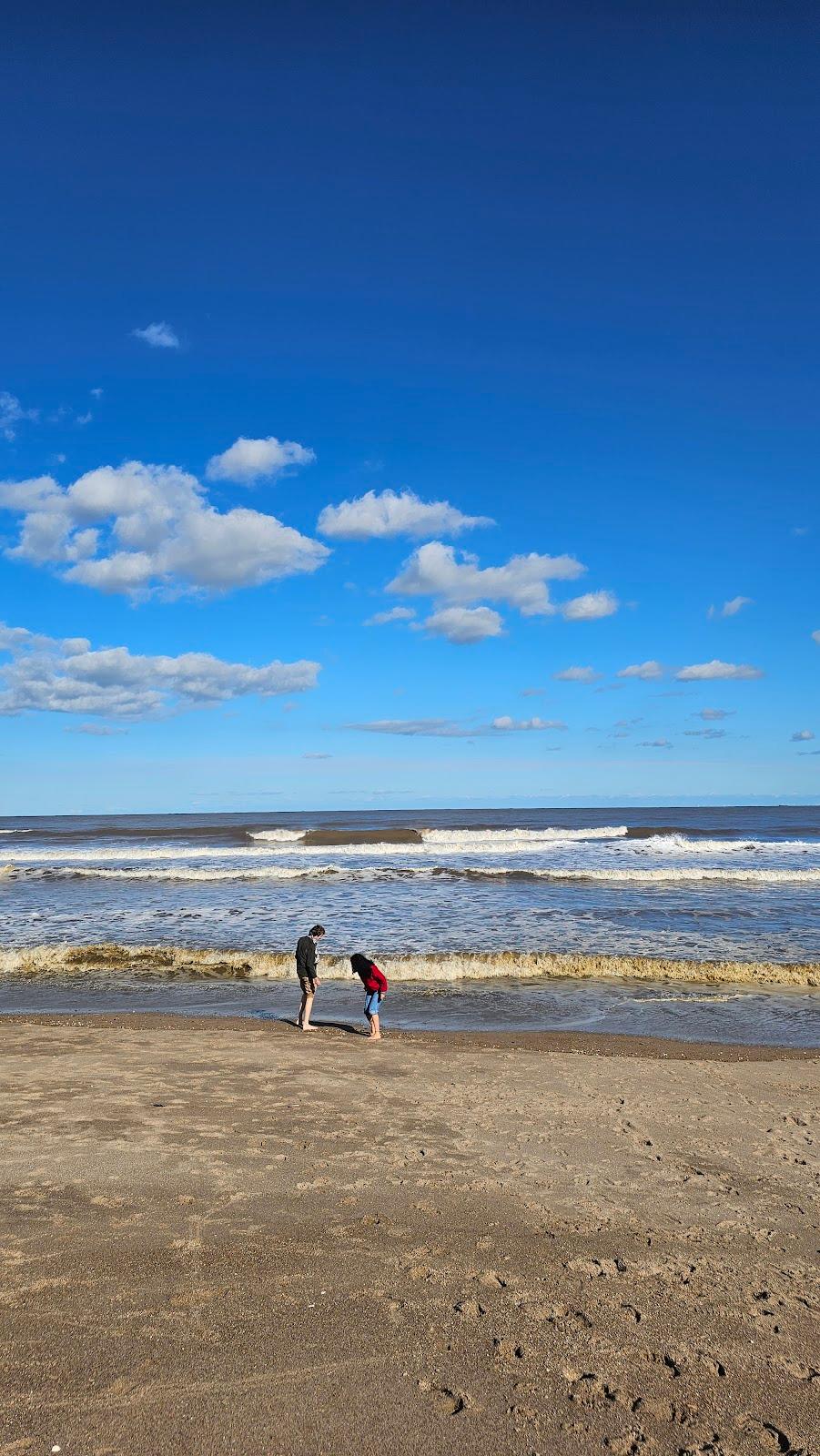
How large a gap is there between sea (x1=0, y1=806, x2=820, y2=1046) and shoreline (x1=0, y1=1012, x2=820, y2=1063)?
508 mm

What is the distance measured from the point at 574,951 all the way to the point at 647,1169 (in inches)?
433

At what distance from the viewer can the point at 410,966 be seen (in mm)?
16547

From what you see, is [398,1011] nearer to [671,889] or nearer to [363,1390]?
[363,1390]

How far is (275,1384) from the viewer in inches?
157

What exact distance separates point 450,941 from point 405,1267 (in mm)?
14011

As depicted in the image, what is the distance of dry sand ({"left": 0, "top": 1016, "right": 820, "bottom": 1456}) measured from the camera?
3.81 metres

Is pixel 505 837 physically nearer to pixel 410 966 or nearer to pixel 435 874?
pixel 435 874

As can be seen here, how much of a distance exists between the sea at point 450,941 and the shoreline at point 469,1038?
0.51 m

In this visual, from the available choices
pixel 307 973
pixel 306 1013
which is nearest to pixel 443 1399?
pixel 306 1013

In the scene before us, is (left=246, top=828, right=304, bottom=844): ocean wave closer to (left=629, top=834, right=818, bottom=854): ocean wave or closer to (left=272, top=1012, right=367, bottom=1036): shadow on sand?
(left=629, top=834, right=818, bottom=854): ocean wave

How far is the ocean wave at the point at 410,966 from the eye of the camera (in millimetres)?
16047

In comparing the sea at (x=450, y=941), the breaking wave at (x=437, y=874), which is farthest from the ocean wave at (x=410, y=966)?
the breaking wave at (x=437, y=874)

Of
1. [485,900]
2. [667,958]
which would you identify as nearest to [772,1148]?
[667,958]

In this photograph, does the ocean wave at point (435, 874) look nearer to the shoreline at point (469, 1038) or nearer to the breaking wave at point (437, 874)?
the breaking wave at point (437, 874)
